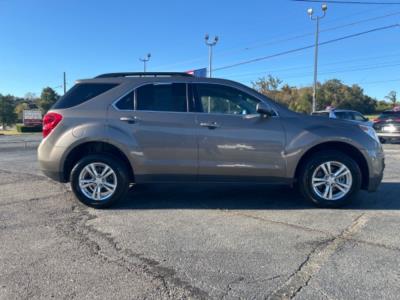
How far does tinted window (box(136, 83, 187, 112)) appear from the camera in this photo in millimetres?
5219

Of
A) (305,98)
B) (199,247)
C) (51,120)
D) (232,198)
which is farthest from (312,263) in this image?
(305,98)

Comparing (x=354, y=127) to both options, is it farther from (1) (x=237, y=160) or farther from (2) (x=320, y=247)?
(2) (x=320, y=247)

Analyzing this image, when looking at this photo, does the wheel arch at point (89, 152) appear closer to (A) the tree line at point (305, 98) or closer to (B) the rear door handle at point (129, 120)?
(B) the rear door handle at point (129, 120)

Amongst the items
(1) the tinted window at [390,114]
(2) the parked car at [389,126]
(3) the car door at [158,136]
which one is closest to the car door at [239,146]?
(3) the car door at [158,136]

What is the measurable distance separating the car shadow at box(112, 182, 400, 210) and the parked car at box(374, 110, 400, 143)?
1141 cm

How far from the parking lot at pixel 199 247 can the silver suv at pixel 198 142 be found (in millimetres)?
413

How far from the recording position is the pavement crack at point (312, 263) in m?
2.90

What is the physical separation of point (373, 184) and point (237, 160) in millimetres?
1908

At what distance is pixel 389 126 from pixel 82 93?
1556 cm

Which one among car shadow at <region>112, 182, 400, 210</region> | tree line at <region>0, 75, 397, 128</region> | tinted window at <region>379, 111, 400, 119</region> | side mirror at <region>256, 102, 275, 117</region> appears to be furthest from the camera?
tree line at <region>0, 75, 397, 128</region>

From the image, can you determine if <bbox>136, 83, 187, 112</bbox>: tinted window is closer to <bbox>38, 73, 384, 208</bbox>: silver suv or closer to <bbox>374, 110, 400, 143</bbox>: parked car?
<bbox>38, 73, 384, 208</bbox>: silver suv

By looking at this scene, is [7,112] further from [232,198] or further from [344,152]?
[344,152]

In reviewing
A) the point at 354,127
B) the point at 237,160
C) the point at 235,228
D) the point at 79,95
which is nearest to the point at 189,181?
the point at 237,160

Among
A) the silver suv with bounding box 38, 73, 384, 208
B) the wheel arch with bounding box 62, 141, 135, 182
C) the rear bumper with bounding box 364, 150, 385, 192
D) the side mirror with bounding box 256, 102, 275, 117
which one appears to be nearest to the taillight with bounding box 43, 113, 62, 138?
the silver suv with bounding box 38, 73, 384, 208
